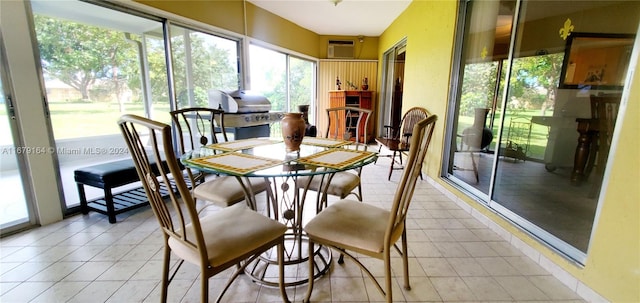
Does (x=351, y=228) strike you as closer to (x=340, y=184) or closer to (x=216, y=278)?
(x=340, y=184)

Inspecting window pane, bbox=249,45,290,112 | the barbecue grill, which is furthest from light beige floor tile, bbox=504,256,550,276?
window pane, bbox=249,45,290,112

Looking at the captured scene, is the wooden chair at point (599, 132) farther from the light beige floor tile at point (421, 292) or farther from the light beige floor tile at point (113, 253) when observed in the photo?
the light beige floor tile at point (113, 253)

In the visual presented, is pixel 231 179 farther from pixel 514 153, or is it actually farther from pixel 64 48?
pixel 514 153

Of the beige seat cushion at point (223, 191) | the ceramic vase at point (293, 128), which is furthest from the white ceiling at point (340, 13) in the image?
the beige seat cushion at point (223, 191)

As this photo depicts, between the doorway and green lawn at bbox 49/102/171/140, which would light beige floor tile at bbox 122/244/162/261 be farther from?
the doorway

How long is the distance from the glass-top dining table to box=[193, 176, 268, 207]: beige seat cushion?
0.14 metres

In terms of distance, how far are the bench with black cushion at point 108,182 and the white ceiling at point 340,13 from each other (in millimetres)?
2958

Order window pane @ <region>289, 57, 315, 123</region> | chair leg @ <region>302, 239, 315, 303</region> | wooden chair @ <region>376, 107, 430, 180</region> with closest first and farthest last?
1. chair leg @ <region>302, 239, 315, 303</region>
2. wooden chair @ <region>376, 107, 430, 180</region>
3. window pane @ <region>289, 57, 315, 123</region>

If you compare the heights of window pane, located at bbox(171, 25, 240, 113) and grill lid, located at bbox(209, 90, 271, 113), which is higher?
window pane, located at bbox(171, 25, 240, 113)

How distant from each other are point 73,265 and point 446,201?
307 cm

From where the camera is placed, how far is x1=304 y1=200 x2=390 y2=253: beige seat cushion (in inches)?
45.2

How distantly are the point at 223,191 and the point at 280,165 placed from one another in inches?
24.4

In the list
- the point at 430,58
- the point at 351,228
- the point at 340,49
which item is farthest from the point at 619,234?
the point at 340,49

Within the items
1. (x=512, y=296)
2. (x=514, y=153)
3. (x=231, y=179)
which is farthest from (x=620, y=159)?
(x=231, y=179)
